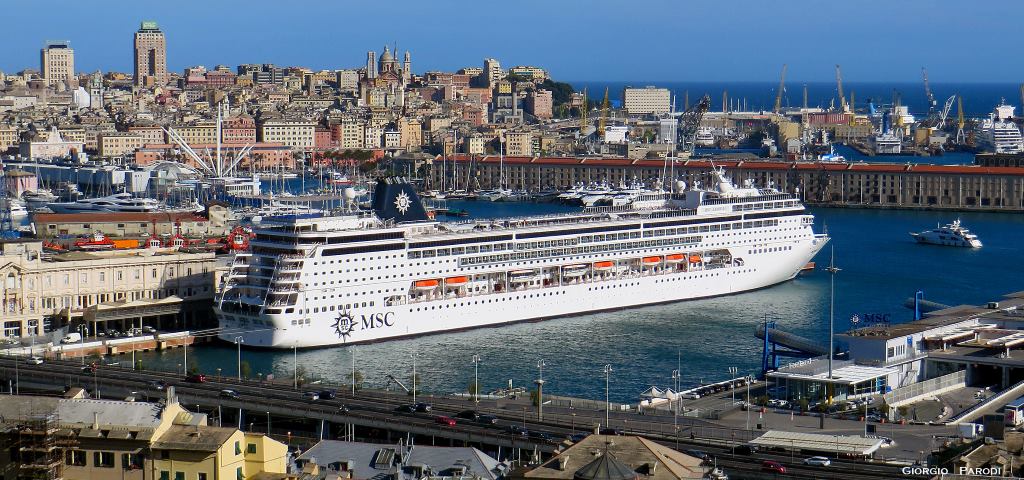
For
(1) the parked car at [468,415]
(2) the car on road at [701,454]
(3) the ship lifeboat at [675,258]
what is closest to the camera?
(2) the car on road at [701,454]

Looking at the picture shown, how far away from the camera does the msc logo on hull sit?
72.9 feet

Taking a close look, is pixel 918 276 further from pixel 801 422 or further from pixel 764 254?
pixel 801 422

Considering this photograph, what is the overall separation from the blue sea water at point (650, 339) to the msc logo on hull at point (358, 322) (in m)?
0.27

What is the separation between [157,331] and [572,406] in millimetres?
7877

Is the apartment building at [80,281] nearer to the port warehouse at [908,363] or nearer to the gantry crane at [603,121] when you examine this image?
the port warehouse at [908,363]

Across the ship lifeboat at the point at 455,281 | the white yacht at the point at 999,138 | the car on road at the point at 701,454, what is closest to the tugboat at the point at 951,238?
the ship lifeboat at the point at 455,281

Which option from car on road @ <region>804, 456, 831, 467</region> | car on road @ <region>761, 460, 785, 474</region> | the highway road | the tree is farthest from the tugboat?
car on road @ <region>761, 460, 785, 474</region>

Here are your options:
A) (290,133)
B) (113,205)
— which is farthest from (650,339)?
(290,133)

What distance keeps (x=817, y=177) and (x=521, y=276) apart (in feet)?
85.9

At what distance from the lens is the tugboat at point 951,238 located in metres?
35.2

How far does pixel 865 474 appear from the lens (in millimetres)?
12750

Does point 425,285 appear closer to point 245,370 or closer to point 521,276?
point 521,276

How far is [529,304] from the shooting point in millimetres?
24562

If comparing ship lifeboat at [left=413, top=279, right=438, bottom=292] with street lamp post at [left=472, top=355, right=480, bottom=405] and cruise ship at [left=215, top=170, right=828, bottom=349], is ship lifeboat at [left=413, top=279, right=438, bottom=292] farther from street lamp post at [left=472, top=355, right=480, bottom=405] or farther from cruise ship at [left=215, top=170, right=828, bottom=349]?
street lamp post at [left=472, top=355, right=480, bottom=405]
